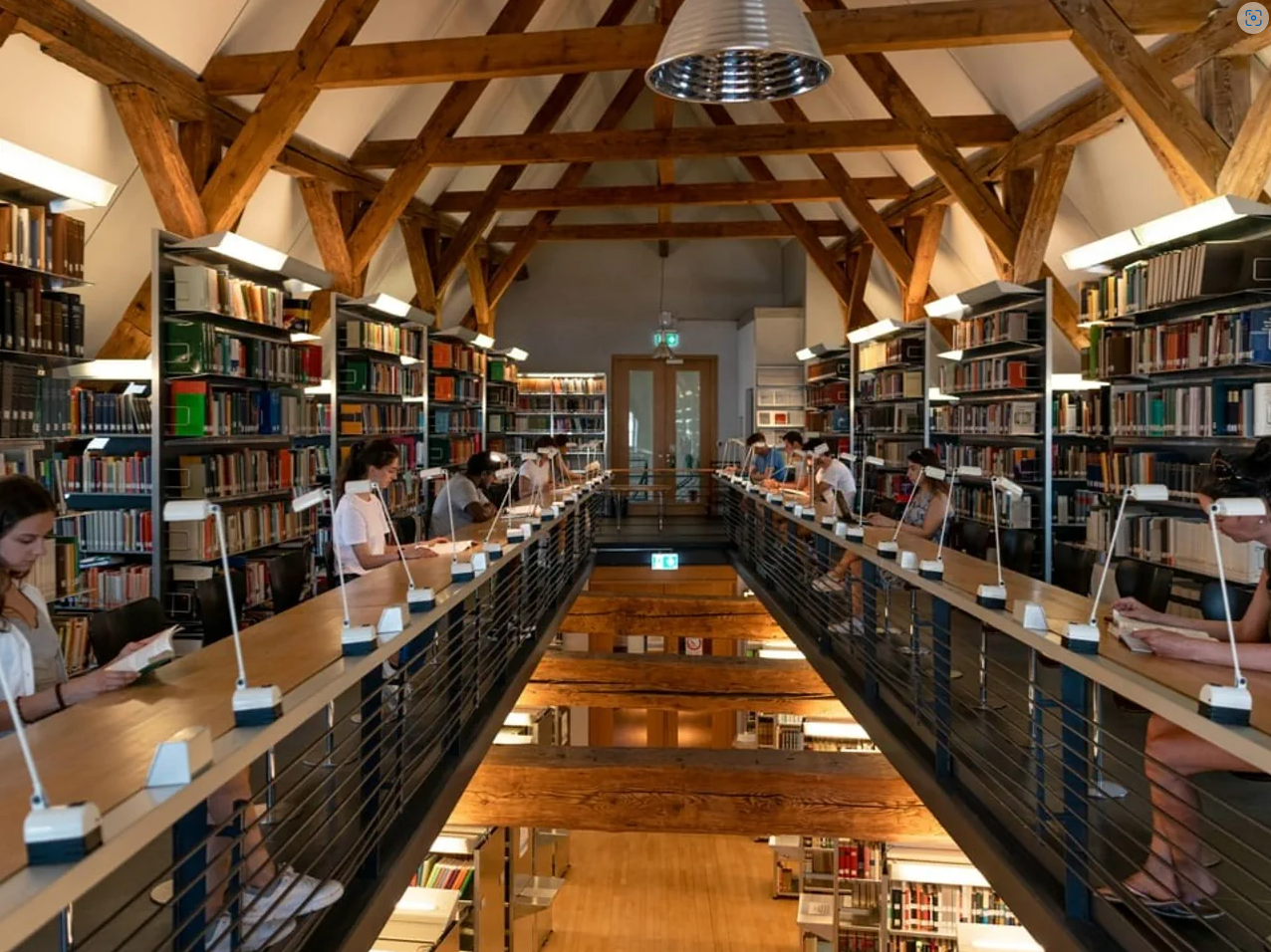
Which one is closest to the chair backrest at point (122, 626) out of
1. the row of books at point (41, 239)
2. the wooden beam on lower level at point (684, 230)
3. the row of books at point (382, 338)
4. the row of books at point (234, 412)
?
the row of books at point (41, 239)

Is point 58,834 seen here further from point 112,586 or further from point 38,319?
point 112,586

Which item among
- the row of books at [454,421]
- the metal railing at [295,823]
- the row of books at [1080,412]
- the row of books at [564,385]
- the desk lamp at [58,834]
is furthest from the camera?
the row of books at [564,385]

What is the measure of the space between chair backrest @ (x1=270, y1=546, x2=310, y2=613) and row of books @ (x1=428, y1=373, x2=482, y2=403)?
18.7 ft

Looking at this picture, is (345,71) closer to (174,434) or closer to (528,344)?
(174,434)

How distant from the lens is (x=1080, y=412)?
712 centimetres

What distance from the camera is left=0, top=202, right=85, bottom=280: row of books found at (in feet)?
12.4

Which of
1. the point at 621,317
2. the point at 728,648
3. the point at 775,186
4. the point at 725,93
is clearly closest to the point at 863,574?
the point at 725,93

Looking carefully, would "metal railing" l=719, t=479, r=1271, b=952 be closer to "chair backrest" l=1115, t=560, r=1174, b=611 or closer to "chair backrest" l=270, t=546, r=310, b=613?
"chair backrest" l=1115, t=560, r=1174, b=611

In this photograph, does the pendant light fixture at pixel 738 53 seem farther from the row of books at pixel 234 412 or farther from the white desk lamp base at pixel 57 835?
the row of books at pixel 234 412

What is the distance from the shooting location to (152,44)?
18.0ft

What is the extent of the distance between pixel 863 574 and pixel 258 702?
344cm

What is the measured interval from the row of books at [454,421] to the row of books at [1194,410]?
646cm

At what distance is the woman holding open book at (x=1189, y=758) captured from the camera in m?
2.25

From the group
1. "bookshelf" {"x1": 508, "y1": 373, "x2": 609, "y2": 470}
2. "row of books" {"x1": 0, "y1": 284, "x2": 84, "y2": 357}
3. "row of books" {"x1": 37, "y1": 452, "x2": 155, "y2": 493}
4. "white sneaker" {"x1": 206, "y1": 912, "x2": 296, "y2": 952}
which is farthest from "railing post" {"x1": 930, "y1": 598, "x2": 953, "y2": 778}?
"bookshelf" {"x1": 508, "y1": 373, "x2": 609, "y2": 470}
